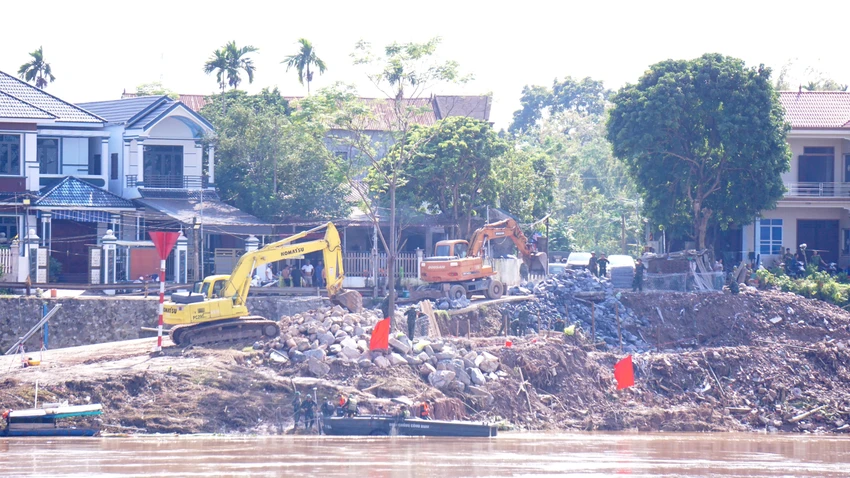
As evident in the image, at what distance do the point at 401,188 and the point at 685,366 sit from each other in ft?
53.0

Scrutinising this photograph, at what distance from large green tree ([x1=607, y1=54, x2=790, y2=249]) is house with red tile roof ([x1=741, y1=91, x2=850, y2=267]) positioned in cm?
370

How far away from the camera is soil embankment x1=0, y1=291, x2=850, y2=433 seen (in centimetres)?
2853

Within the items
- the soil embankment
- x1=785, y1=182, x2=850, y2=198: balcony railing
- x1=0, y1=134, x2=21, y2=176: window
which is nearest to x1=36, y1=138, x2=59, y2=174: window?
x1=0, y1=134, x2=21, y2=176: window

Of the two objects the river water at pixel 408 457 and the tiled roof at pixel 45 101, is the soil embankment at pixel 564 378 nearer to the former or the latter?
the river water at pixel 408 457

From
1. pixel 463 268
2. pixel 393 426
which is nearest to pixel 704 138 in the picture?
pixel 463 268

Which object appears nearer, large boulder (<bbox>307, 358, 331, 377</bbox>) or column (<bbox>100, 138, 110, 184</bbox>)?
large boulder (<bbox>307, 358, 331, 377</bbox>)

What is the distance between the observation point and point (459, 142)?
153 ft

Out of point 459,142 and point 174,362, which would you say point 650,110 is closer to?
point 459,142

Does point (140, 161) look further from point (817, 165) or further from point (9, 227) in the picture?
point (817, 165)

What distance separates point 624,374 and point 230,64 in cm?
3512

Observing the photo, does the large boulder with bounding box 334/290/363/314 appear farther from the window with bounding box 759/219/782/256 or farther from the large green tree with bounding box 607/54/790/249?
the window with bounding box 759/219/782/256

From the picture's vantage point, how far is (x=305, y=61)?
218ft

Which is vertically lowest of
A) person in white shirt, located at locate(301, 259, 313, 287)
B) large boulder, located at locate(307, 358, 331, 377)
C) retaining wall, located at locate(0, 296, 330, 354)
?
large boulder, located at locate(307, 358, 331, 377)

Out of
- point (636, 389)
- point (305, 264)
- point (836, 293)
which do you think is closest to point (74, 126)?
point (305, 264)
